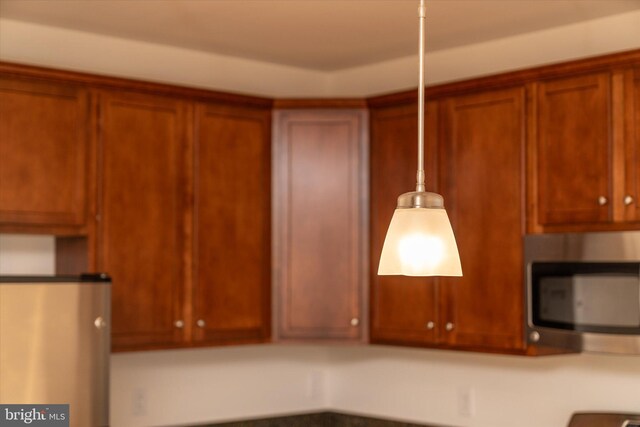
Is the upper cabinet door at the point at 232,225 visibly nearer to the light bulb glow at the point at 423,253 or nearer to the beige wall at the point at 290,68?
the beige wall at the point at 290,68

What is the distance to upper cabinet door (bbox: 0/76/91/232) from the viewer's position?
11.2 feet

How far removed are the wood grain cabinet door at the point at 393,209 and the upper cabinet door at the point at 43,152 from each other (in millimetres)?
1205

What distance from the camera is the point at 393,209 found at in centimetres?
402

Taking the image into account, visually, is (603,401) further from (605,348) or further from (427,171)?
(427,171)

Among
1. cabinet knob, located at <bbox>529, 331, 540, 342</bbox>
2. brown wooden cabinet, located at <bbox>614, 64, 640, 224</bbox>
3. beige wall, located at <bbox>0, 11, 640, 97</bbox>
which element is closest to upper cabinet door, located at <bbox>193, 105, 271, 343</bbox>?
beige wall, located at <bbox>0, 11, 640, 97</bbox>

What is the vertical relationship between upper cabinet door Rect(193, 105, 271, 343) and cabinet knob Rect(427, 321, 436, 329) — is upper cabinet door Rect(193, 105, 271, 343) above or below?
above

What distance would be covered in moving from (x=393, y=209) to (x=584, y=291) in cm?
94

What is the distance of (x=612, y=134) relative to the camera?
10.9 feet

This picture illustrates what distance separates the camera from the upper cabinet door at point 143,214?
3.68 metres

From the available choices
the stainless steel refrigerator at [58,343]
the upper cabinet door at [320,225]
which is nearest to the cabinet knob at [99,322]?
the stainless steel refrigerator at [58,343]

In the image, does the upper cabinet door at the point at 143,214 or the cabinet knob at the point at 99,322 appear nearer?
the cabinet knob at the point at 99,322

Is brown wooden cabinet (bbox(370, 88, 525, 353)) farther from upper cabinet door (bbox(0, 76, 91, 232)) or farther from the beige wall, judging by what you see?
upper cabinet door (bbox(0, 76, 91, 232))

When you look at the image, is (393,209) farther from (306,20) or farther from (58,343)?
(58,343)

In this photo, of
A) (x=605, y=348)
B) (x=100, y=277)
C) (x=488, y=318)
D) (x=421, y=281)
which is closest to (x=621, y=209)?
(x=605, y=348)
